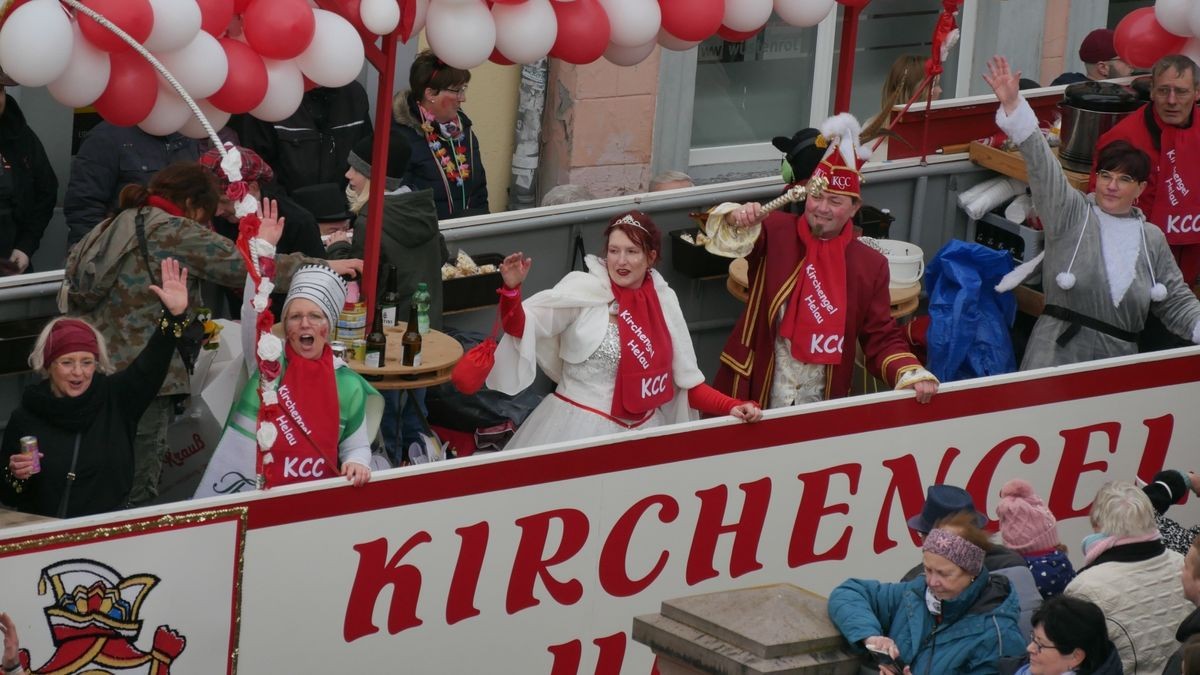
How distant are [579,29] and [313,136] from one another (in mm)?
2597

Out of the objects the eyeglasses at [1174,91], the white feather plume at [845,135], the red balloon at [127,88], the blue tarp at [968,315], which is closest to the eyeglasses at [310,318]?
the red balloon at [127,88]

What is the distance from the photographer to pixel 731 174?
14203mm

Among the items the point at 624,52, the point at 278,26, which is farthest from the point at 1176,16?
the point at 278,26

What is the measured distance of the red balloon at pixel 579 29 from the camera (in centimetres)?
830

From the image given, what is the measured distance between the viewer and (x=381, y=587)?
732 centimetres

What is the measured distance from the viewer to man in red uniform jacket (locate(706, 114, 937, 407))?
8.36m

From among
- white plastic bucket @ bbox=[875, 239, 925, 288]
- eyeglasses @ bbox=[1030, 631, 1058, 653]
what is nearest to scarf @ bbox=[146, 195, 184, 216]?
white plastic bucket @ bbox=[875, 239, 925, 288]

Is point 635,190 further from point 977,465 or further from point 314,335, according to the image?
point 314,335

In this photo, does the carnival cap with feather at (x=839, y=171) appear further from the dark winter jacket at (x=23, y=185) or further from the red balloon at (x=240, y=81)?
the dark winter jacket at (x=23, y=185)

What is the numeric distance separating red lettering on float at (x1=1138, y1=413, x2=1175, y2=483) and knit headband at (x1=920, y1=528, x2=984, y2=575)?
9.44 feet

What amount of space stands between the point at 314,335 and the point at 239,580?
0.94 metres

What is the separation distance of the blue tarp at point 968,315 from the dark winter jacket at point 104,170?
3.59 m

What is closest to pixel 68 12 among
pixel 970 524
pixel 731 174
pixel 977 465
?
pixel 970 524

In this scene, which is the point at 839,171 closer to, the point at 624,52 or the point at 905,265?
the point at 624,52
